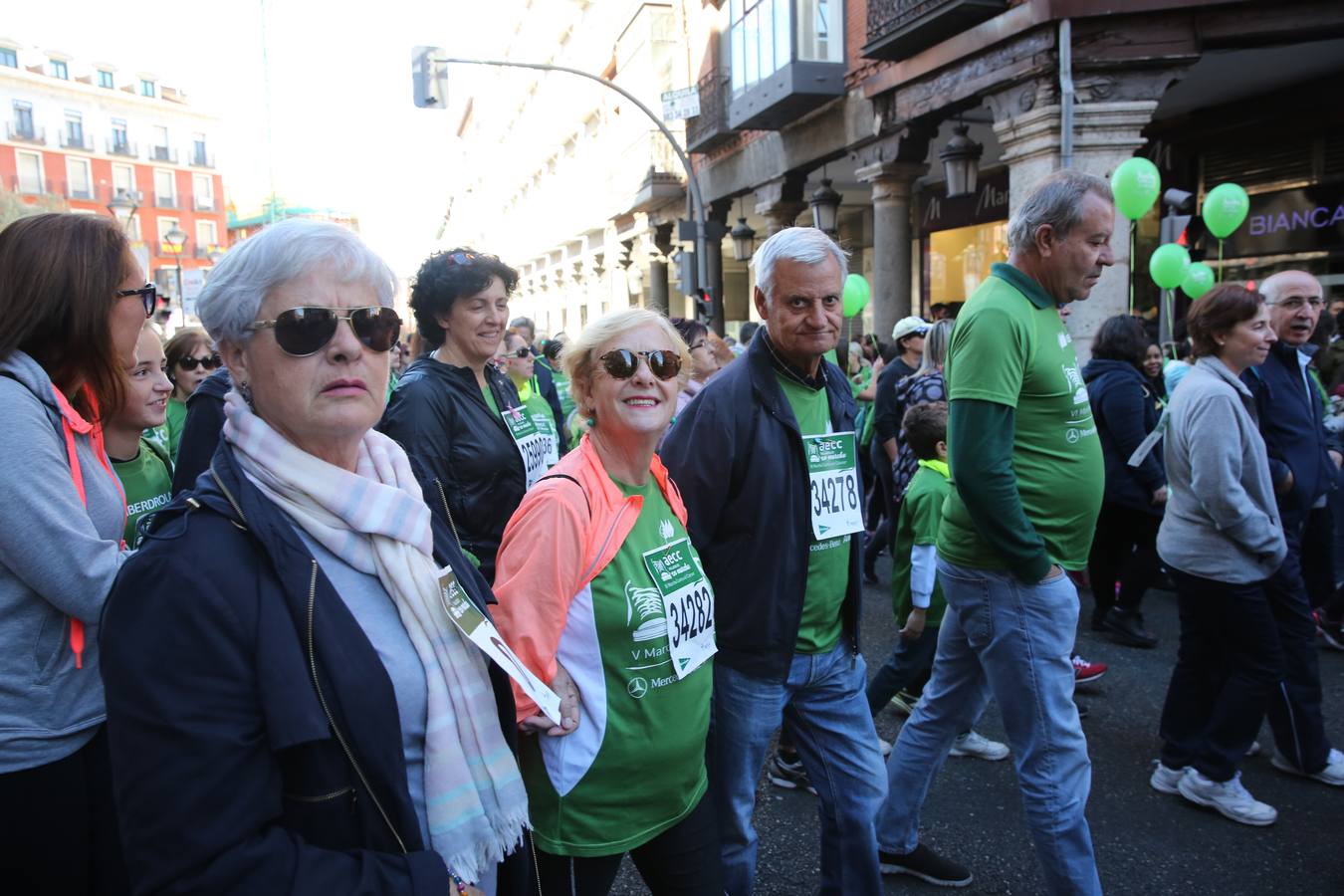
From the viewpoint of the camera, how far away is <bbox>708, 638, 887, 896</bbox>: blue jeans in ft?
8.50

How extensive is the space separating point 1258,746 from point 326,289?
457 cm

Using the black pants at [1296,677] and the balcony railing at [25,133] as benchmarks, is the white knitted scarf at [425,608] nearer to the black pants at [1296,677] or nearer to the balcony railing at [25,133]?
the black pants at [1296,677]

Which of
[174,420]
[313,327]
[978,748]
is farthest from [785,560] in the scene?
[174,420]

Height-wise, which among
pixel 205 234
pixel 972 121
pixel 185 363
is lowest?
pixel 185 363

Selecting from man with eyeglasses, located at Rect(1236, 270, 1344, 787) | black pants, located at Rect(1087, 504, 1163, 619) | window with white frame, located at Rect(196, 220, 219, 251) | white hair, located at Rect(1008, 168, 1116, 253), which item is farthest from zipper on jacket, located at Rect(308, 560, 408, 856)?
window with white frame, located at Rect(196, 220, 219, 251)

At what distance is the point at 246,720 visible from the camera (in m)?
1.19

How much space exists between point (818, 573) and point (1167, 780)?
2239 mm

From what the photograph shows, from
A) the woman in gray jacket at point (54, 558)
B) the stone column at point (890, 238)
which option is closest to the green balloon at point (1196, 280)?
the stone column at point (890, 238)

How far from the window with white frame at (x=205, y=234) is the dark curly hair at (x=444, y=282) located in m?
78.9

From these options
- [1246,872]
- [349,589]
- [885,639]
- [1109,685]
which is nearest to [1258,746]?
[1109,685]

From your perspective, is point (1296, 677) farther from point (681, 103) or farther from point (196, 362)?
point (681, 103)

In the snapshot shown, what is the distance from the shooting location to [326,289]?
4.67 ft

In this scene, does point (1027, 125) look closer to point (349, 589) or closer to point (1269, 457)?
point (1269, 457)

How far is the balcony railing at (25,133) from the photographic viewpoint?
199ft
